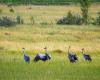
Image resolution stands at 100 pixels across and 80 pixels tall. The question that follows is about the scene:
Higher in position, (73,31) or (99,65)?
(99,65)

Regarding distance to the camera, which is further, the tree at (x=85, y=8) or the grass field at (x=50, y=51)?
the tree at (x=85, y=8)

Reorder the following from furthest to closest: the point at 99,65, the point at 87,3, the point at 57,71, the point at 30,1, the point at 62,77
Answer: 1. the point at 30,1
2. the point at 87,3
3. the point at 99,65
4. the point at 57,71
5. the point at 62,77

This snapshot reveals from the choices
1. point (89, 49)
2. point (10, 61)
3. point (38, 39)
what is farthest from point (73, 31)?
point (10, 61)

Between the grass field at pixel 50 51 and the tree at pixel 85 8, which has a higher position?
the grass field at pixel 50 51

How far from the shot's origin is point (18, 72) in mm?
19203

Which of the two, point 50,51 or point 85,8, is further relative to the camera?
point 85,8

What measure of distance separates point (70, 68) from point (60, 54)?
23.2 ft

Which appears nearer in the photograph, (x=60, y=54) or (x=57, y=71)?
(x=57, y=71)

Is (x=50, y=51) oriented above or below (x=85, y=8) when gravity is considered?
above

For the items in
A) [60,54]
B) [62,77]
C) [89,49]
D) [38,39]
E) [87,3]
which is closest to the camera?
[62,77]

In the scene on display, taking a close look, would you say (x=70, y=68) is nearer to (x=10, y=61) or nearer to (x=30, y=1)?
(x=10, y=61)

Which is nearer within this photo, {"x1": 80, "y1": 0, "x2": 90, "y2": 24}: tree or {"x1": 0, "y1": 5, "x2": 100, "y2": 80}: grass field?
{"x1": 0, "y1": 5, "x2": 100, "y2": 80}: grass field

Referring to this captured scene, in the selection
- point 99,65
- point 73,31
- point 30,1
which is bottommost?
point 30,1

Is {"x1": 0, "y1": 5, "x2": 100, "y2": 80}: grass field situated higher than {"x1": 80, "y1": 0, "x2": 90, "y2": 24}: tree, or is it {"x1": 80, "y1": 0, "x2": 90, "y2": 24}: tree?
{"x1": 0, "y1": 5, "x2": 100, "y2": 80}: grass field
